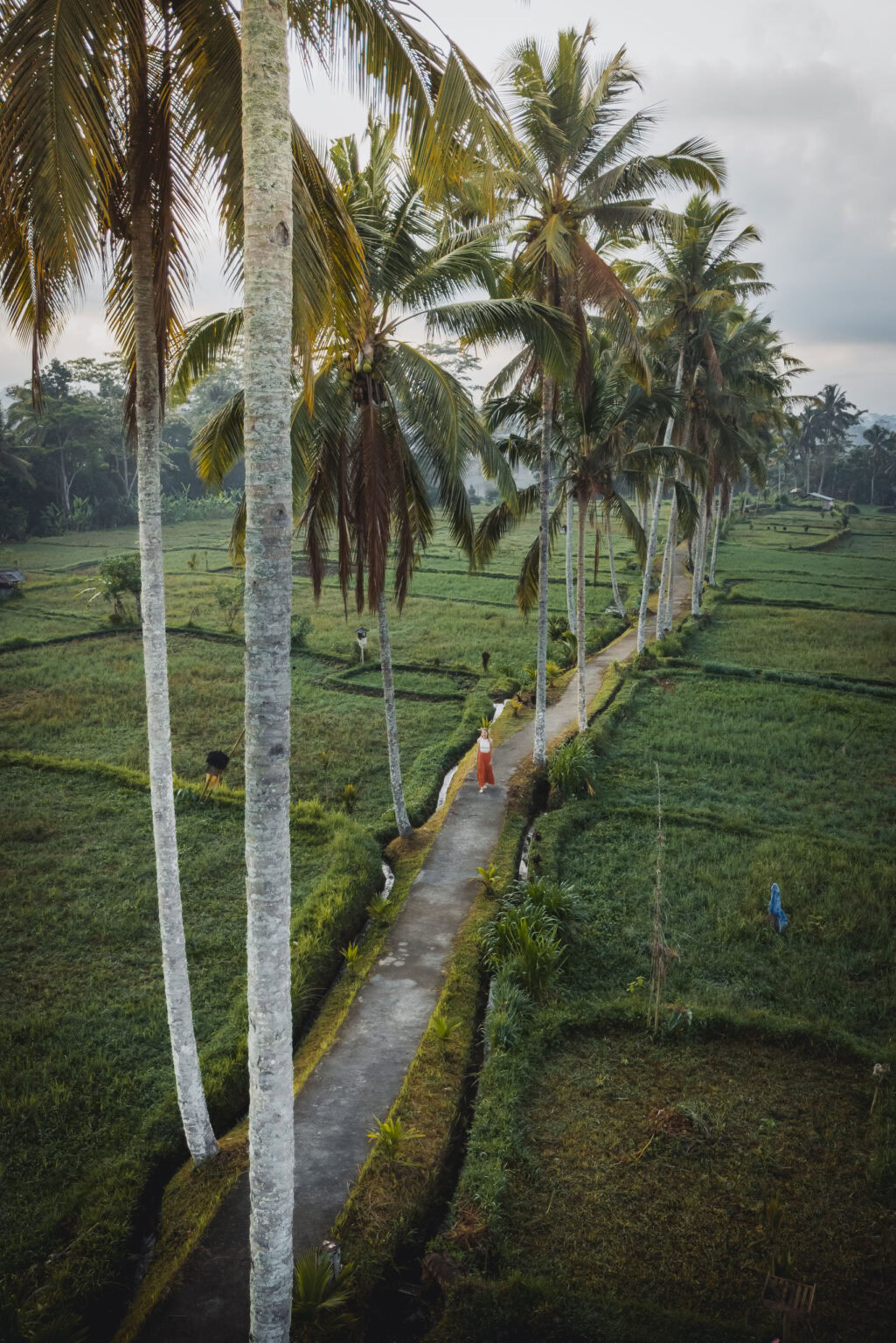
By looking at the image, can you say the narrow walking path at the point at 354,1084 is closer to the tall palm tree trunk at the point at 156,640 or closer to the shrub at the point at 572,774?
the tall palm tree trunk at the point at 156,640

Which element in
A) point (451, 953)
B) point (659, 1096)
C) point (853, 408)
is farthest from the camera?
point (853, 408)

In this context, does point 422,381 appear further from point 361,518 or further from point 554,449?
point 554,449

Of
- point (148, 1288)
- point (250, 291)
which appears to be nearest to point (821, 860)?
point (148, 1288)

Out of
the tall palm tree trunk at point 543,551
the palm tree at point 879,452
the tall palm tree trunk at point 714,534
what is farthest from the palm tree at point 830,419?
the tall palm tree trunk at point 543,551

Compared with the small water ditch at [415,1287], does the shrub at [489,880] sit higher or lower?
higher

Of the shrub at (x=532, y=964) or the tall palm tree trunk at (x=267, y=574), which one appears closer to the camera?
the tall palm tree trunk at (x=267, y=574)

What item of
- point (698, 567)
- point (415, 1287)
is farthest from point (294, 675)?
point (415, 1287)

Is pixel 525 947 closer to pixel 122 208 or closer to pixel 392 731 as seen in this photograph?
pixel 392 731
